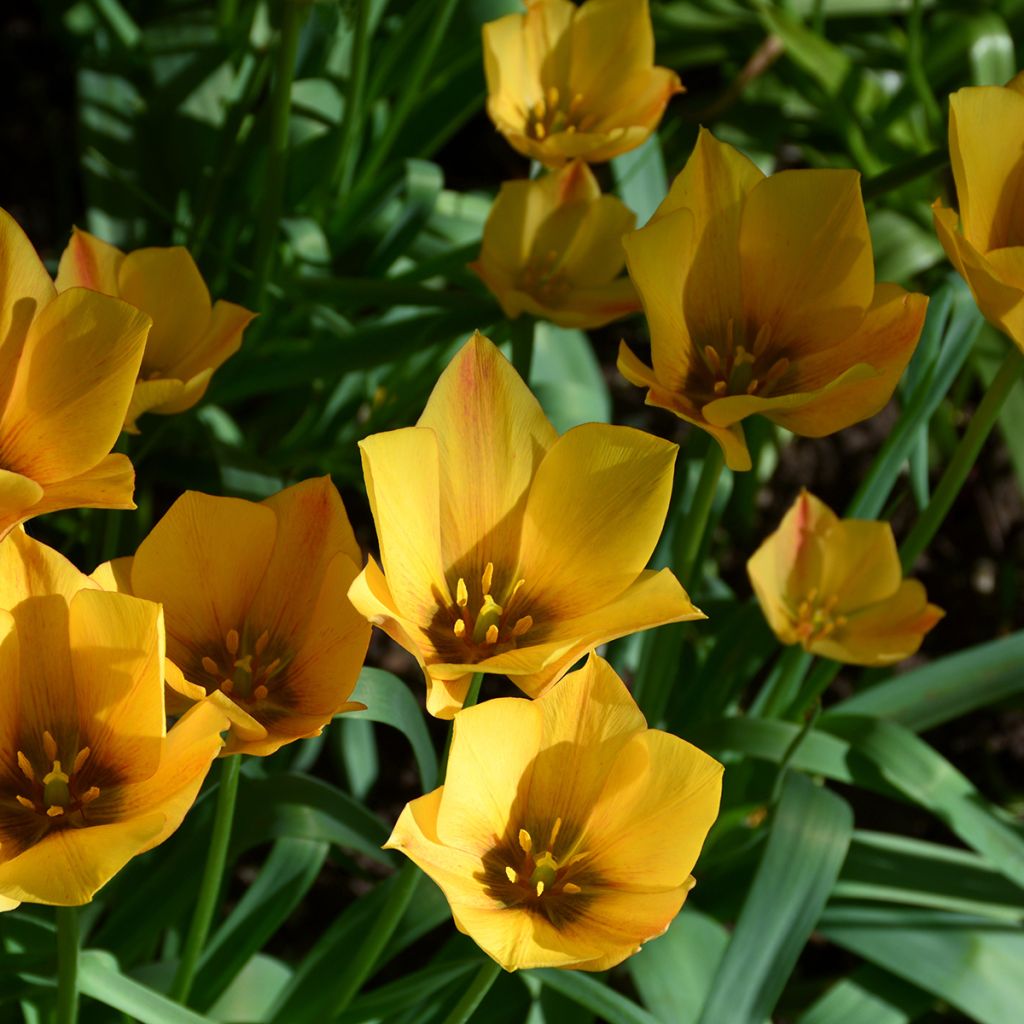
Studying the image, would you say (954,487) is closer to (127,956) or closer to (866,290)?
(866,290)

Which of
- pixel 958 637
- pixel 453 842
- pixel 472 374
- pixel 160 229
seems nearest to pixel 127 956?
pixel 453 842

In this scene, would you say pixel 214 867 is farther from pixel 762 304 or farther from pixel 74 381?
pixel 762 304

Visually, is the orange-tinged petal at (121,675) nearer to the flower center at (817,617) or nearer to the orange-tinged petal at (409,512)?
the orange-tinged petal at (409,512)

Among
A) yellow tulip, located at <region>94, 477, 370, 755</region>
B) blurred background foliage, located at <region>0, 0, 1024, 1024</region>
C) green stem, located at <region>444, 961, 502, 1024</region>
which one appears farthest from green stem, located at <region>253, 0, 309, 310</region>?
green stem, located at <region>444, 961, 502, 1024</region>

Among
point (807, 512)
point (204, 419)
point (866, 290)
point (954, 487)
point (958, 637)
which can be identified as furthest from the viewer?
point (958, 637)

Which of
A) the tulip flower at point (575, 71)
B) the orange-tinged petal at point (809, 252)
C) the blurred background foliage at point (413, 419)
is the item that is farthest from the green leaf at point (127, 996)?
the tulip flower at point (575, 71)

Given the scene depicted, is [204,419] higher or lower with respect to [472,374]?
lower
